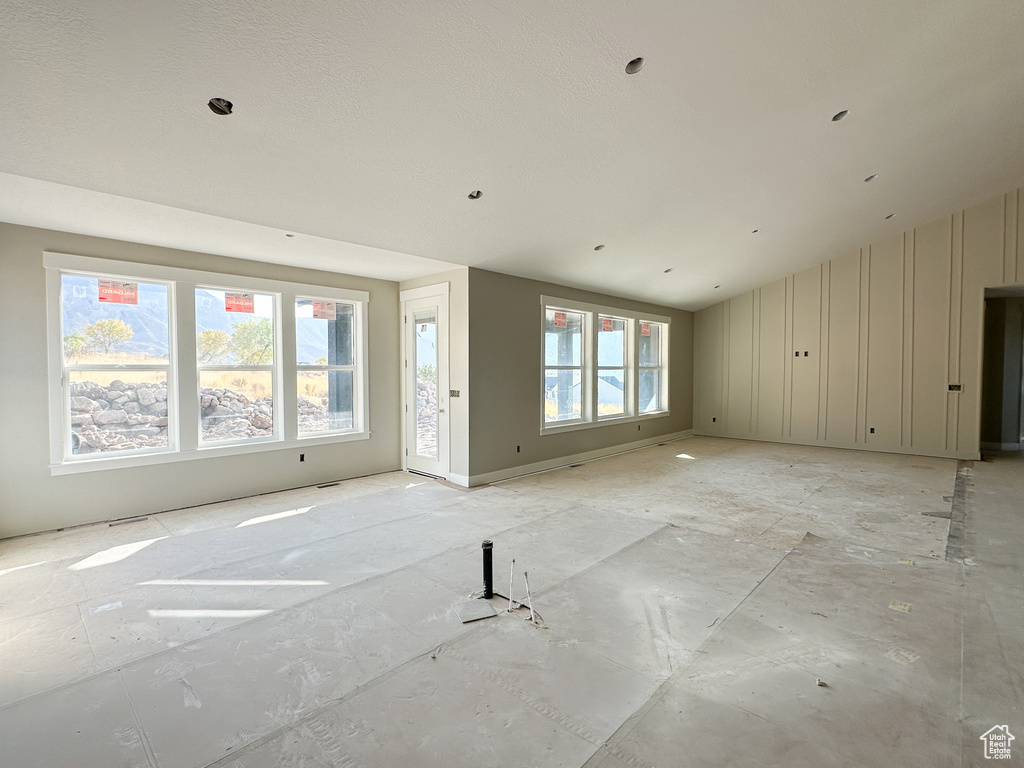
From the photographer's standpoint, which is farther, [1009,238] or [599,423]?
[599,423]

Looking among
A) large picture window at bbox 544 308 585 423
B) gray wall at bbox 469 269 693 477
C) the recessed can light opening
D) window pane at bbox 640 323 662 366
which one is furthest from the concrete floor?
window pane at bbox 640 323 662 366

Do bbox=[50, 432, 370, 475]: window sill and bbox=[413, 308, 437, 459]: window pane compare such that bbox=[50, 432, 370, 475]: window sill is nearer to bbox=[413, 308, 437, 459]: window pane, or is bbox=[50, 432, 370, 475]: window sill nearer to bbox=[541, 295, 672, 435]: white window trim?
bbox=[413, 308, 437, 459]: window pane

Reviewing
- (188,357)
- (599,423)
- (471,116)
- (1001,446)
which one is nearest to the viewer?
(471,116)

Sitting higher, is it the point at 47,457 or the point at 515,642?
the point at 47,457

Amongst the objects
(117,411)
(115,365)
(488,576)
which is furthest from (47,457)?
(488,576)

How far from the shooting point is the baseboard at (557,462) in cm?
562

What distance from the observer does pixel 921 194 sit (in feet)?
19.8

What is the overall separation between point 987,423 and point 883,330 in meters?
2.73

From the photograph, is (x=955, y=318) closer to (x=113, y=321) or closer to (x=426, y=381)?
(x=426, y=381)

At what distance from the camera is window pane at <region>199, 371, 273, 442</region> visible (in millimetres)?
4867

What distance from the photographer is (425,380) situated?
20.1 feet

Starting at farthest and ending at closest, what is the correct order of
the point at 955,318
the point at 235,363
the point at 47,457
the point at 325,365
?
the point at 955,318 → the point at 325,365 → the point at 235,363 → the point at 47,457

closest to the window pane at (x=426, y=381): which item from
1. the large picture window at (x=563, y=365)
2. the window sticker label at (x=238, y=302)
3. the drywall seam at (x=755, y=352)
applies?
the large picture window at (x=563, y=365)

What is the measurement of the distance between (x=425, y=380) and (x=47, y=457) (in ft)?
11.6
